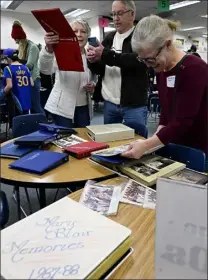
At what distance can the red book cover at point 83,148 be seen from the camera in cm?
143

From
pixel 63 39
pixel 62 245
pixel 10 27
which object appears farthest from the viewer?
pixel 10 27

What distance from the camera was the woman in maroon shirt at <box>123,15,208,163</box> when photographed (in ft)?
4.12

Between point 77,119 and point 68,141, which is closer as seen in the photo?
point 68,141

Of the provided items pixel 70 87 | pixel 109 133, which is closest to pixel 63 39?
pixel 70 87

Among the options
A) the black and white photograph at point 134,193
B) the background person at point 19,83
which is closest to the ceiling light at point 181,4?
the background person at point 19,83

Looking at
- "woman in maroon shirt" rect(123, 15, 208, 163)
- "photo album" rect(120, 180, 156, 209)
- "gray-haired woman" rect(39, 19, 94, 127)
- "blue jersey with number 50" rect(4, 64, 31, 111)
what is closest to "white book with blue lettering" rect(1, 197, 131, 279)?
"photo album" rect(120, 180, 156, 209)

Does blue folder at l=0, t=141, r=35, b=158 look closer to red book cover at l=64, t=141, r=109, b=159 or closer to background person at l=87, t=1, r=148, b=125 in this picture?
red book cover at l=64, t=141, r=109, b=159

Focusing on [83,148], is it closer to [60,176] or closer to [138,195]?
[60,176]

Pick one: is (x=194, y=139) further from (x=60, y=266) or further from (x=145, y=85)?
(x=60, y=266)

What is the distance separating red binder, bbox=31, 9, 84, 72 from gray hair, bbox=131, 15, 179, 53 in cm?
60

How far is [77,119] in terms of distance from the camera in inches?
85.0

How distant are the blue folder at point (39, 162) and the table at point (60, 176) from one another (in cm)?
2

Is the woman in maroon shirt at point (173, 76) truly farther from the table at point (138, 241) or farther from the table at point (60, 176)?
the table at point (138, 241)

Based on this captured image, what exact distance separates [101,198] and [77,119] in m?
1.21
